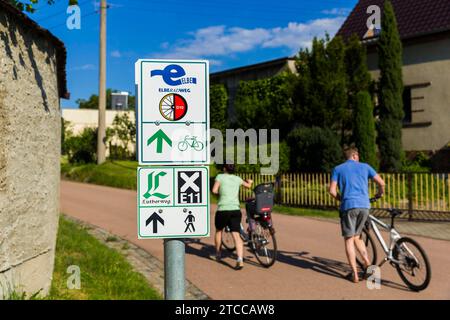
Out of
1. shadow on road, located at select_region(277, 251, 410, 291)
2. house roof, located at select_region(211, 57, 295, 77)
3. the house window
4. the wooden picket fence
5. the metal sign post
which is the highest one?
house roof, located at select_region(211, 57, 295, 77)

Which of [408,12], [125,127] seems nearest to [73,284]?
[408,12]

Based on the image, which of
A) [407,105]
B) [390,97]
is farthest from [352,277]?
[407,105]

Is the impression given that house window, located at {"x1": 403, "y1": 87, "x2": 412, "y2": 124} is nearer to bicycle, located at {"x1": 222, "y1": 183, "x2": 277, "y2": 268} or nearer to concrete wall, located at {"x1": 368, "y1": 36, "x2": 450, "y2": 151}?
concrete wall, located at {"x1": 368, "y1": 36, "x2": 450, "y2": 151}

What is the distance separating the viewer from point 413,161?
20.2 meters

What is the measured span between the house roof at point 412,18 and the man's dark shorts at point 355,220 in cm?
1464

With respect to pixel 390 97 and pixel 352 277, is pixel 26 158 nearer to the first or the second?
pixel 352 277

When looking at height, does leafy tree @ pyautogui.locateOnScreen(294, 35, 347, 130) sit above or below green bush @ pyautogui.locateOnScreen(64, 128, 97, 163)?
above

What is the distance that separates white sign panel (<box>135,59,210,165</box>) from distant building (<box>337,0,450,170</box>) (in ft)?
59.3

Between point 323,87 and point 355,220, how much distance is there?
1272cm

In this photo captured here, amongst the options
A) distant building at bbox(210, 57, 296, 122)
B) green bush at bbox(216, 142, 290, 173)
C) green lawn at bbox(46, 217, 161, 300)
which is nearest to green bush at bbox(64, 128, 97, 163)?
distant building at bbox(210, 57, 296, 122)

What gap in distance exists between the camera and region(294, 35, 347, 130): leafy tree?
1941 centimetres

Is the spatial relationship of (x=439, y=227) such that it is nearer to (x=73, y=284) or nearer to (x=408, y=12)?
(x=73, y=284)

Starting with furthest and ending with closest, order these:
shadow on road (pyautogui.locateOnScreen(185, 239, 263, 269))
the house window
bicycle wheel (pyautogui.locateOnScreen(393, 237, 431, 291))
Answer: the house window
shadow on road (pyautogui.locateOnScreen(185, 239, 263, 269))
bicycle wheel (pyautogui.locateOnScreen(393, 237, 431, 291))

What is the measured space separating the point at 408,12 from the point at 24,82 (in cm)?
2138
